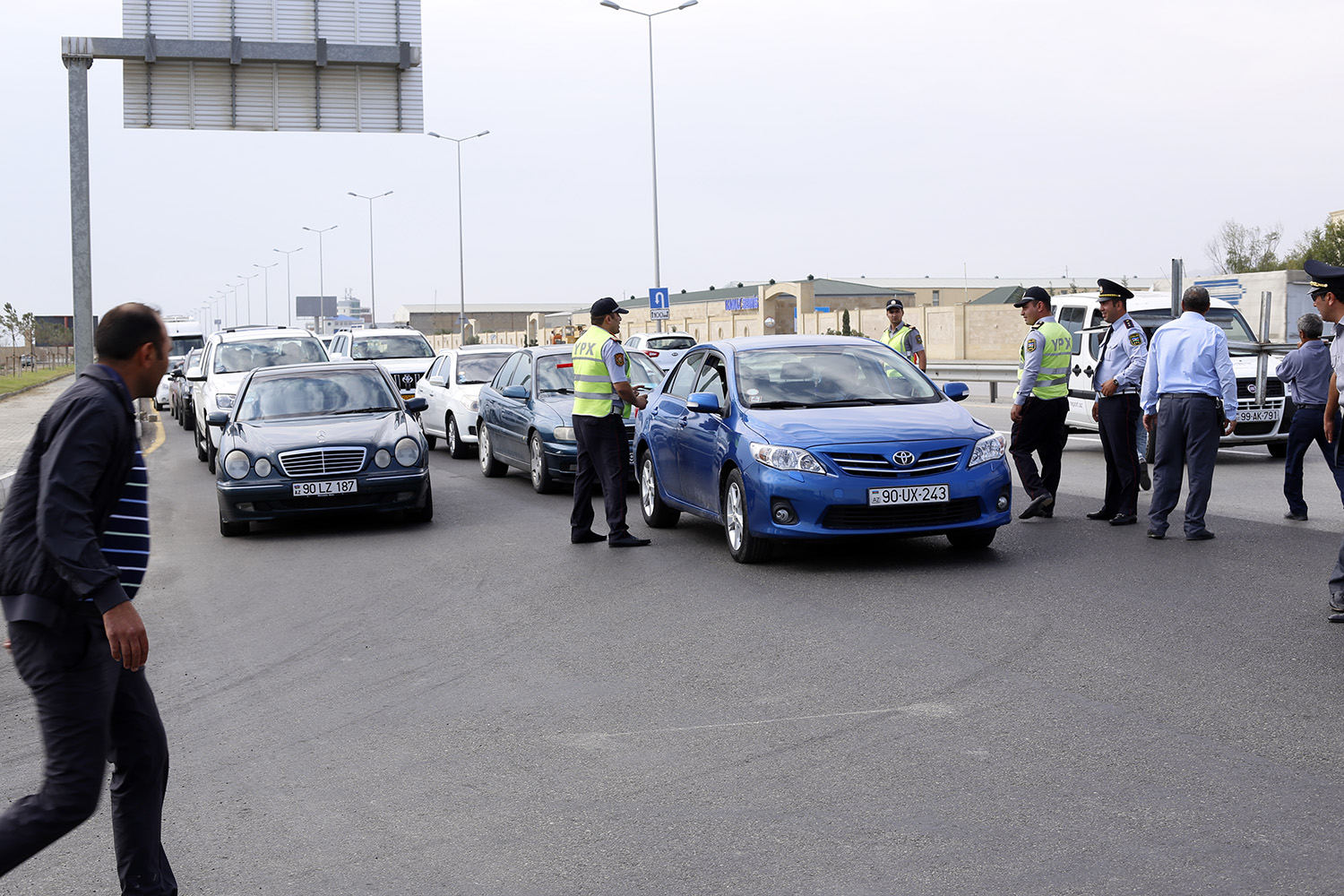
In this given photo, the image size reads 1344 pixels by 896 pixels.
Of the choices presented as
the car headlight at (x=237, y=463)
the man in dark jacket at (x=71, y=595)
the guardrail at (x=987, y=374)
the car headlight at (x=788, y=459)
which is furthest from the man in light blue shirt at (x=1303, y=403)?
the guardrail at (x=987, y=374)

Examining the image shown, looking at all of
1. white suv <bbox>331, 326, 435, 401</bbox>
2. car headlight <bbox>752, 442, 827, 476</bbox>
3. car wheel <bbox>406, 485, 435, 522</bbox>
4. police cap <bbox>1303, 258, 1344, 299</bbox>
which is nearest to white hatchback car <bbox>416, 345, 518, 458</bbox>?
white suv <bbox>331, 326, 435, 401</bbox>

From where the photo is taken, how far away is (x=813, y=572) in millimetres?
9328

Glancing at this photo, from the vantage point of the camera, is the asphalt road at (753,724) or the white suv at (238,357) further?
the white suv at (238,357)

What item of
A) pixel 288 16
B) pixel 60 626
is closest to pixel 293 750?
pixel 60 626

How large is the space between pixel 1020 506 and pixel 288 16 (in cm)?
1286

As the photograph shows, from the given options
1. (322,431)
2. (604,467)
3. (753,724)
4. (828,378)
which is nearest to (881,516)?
(828,378)

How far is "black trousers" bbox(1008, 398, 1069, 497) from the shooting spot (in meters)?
11.5

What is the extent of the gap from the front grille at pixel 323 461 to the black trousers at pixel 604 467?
88.9 inches

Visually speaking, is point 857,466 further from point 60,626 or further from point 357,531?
point 60,626

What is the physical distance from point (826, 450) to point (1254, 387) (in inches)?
345

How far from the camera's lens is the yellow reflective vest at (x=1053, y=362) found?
11.4 metres

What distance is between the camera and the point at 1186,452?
10438 millimetres

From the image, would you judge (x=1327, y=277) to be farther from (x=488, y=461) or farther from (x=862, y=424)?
(x=488, y=461)

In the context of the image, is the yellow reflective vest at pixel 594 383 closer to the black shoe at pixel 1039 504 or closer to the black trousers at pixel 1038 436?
the black trousers at pixel 1038 436
